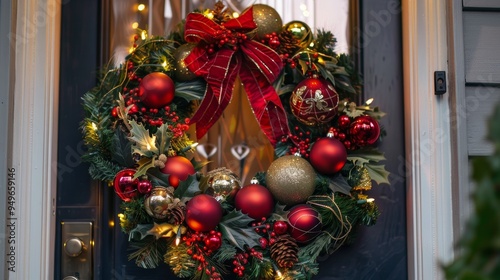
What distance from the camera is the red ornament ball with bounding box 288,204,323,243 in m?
1.90

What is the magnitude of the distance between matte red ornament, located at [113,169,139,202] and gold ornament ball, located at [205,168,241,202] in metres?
0.21

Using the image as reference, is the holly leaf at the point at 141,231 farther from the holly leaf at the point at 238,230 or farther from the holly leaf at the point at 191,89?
the holly leaf at the point at 191,89

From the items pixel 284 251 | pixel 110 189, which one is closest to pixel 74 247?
pixel 110 189

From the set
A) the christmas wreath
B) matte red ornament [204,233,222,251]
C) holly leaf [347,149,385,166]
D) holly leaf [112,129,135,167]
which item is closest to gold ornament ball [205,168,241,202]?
the christmas wreath

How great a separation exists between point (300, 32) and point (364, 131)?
36 centimetres

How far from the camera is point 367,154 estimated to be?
2020 mm

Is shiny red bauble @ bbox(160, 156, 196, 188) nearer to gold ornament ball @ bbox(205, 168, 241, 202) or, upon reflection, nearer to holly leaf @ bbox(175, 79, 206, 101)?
gold ornament ball @ bbox(205, 168, 241, 202)

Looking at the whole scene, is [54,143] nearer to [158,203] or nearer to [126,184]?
[126,184]

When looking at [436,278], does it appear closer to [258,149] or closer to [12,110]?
[258,149]

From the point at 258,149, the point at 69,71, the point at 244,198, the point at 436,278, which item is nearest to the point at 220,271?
the point at 244,198

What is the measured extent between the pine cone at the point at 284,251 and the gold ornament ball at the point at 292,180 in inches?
4.5

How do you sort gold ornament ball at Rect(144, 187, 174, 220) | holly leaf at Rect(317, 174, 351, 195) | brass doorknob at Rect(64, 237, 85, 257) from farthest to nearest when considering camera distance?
brass doorknob at Rect(64, 237, 85, 257) → holly leaf at Rect(317, 174, 351, 195) → gold ornament ball at Rect(144, 187, 174, 220)

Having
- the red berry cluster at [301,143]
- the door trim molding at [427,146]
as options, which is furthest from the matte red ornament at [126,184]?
the door trim molding at [427,146]

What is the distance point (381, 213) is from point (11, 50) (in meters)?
1.18
